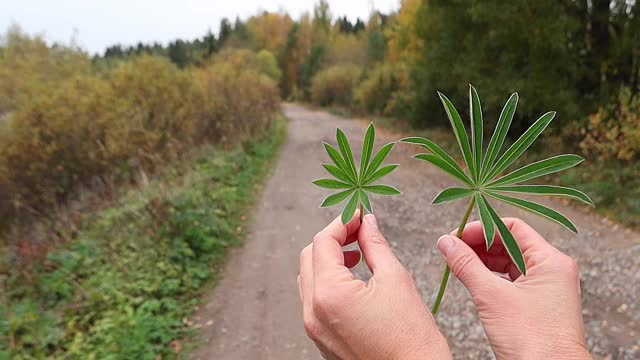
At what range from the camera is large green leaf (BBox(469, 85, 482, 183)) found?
100cm

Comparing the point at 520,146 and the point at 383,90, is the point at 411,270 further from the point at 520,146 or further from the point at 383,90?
the point at 383,90

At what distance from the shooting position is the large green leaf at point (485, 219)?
3.13ft

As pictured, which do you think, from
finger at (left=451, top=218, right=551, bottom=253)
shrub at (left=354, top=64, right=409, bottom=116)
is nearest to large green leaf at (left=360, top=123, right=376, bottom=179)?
finger at (left=451, top=218, right=551, bottom=253)

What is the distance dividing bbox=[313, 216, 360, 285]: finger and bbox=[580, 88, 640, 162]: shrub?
10.8 m

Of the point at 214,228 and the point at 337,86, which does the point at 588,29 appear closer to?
the point at 214,228

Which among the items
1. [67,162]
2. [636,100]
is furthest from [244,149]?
[636,100]

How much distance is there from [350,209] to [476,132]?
37 centimetres

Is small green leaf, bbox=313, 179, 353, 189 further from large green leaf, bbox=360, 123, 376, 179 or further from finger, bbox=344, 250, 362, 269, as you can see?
finger, bbox=344, 250, 362, 269

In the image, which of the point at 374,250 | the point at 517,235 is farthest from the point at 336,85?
the point at 374,250

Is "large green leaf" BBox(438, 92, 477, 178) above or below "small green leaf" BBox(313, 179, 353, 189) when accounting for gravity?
above

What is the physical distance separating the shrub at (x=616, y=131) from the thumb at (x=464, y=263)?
10.7 m

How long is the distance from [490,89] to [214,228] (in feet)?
30.7

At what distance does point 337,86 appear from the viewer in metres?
48.7

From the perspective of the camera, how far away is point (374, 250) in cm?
147
